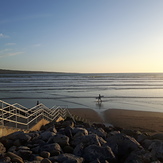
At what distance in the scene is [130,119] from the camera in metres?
14.8

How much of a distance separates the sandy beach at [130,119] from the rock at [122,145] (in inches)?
266

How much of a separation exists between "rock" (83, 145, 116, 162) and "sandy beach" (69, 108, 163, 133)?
7.65 m

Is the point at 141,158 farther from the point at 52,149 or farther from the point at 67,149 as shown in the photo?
the point at 52,149

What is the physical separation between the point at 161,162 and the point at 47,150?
285cm

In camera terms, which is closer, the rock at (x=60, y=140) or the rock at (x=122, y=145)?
the rock at (x=122, y=145)

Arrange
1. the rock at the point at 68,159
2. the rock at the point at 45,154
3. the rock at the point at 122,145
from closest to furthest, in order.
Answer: the rock at the point at 68,159 → the rock at the point at 45,154 → the rock at the point at 122,145

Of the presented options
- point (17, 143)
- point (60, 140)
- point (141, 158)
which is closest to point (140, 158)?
point (141, 158)

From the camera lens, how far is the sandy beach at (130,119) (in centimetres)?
1266

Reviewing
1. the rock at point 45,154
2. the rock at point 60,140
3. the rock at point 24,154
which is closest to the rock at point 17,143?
the rock at point 24,154

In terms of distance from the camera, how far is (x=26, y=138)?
602cm

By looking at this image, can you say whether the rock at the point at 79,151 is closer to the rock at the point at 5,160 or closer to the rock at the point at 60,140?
the rock at the point at 60,140

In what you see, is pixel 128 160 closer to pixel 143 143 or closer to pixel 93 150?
pixel 93 150

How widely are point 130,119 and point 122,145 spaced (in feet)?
32.0

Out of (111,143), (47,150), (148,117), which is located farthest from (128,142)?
(148,117)
